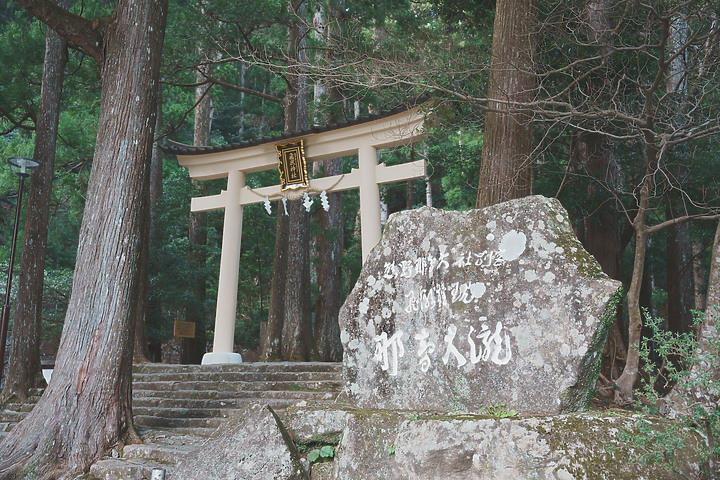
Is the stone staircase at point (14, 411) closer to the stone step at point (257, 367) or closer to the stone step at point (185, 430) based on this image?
the stone step at point (257, 367)

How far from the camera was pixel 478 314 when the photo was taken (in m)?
4.10

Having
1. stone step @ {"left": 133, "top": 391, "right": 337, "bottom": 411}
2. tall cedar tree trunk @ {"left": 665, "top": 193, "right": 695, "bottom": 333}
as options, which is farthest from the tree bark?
tall cedar tree trunk @ {"left": 665, "top": 193, "right": 695, "bottom": 333}

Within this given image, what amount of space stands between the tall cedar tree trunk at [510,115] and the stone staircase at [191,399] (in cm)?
277

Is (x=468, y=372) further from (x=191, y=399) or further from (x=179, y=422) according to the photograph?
(x=191, y=399)

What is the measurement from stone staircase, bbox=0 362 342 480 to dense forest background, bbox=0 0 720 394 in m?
3.72

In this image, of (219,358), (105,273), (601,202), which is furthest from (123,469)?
(601,202)

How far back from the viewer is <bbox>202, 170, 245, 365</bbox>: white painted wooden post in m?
10.0

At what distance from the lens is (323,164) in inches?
541

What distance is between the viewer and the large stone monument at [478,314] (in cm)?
372

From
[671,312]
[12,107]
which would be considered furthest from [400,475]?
[12,107]

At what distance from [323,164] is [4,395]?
7509mm

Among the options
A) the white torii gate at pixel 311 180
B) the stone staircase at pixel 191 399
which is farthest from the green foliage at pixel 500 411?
the white torii gate at pixel 311 180

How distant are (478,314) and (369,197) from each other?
5.60 meters

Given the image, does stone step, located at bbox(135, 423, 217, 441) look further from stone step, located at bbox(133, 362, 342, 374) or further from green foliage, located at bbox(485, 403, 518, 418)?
green foliage, located at bbox(485, 403, 518, 418)
